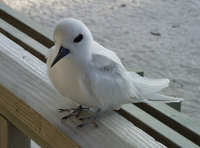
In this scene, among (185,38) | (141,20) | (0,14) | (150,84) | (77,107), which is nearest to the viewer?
(77,107)

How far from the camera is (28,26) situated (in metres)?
2.28

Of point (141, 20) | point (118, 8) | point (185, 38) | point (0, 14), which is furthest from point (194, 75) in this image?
point (0, 14)

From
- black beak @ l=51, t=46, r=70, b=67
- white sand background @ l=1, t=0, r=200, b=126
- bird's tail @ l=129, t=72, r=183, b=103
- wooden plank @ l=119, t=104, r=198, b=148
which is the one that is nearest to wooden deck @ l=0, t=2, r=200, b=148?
black beak @ l=51, t=46, r=70, b=67

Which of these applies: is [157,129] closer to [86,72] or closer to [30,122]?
[86,72]

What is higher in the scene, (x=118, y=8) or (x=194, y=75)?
(x=118, y=8)

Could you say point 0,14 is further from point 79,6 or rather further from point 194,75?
point 79,6

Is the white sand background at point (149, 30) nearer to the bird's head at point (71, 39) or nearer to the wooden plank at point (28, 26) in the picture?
the wooden plank at point (28, 26)

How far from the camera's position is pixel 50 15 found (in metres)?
5.43

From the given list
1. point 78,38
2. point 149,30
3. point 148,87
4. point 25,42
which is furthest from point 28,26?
point 149,30

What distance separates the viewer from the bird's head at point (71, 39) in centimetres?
95

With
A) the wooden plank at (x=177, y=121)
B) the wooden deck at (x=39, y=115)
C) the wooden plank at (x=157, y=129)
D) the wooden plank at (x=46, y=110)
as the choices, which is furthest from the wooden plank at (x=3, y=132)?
the wooden plank at (x=177, y=121)

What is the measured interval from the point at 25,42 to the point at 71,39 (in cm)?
120

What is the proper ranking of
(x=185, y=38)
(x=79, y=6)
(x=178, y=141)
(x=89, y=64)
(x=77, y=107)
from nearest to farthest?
(x=89, y=64), (x=77, y=107), (x=178, y=141), (x=185, y=38), (x=79, y=6)

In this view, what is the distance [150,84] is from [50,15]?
14.3 feet
